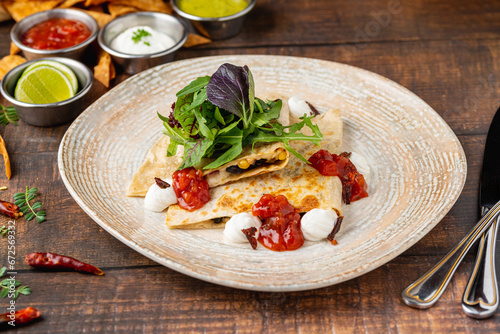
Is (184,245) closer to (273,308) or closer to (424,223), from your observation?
(273,308)

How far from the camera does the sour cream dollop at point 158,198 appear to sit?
3.23 metres

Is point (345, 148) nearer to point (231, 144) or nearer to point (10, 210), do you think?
point (231, 144)

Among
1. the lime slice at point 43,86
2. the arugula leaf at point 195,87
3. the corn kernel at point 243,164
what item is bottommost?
the lime slice at point 43,86

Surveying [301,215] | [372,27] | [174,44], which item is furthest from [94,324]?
[372,27]

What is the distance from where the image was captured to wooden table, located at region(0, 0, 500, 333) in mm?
2732

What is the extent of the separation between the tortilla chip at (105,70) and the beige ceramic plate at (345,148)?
631mm

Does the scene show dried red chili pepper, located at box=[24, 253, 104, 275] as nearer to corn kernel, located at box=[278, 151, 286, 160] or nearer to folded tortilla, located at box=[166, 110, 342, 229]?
folded tortilla, located at box=[166, 110, 342, 229]

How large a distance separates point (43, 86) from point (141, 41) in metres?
1.04

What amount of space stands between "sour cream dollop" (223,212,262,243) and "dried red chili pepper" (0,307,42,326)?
1.13 m

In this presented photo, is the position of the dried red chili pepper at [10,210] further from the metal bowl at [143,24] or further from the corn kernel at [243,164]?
the metal bowl at [143,24]

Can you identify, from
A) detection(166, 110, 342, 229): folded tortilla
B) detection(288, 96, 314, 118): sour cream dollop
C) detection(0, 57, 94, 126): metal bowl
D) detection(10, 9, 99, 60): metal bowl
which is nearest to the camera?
detection(166, 110, 342, 229): folded tortilla

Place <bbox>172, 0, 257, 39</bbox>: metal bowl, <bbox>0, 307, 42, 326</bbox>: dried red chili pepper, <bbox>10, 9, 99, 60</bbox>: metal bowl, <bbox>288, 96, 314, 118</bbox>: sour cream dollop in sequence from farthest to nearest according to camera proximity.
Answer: <bbox>172, 0, 257, 39</bbox>: metal bowl → <bbox>10, 9, 99, 60</bbox>: metal bowl → <bbox>288, 96, 314, 118</bbox>: sour cream dollop → <bbox>0, 307, 42, 326</bbox>: dried red chili pepper

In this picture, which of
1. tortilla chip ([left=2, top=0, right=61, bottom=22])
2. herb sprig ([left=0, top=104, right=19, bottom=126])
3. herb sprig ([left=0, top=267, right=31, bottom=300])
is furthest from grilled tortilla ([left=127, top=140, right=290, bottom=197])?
tortilla chip ([left=2, top=0, right=61, bottom=22])

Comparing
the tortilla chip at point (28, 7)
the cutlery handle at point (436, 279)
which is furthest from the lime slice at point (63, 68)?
the cutlery handle at point (436, 279)
